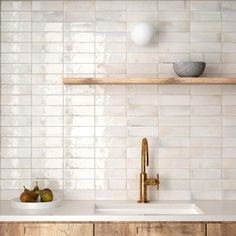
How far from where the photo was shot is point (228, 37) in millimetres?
3652

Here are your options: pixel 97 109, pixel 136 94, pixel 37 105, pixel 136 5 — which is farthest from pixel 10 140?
pixel 136 5

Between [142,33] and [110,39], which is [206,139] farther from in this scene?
[110,39]

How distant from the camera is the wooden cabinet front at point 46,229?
309 cm

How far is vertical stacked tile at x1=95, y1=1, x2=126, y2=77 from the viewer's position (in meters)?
3.65

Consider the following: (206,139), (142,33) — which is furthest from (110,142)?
(142,33)

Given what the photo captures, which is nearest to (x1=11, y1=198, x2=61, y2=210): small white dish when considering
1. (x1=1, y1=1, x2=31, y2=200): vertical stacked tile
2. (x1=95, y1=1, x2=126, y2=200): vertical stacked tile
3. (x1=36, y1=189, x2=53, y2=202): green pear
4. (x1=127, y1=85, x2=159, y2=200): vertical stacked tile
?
(x1=36, y1=189, x2=53, y2=202): green pear

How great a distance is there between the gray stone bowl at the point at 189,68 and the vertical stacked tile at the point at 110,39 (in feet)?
1.34

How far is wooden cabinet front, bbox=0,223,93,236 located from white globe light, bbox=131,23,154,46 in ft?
4.22

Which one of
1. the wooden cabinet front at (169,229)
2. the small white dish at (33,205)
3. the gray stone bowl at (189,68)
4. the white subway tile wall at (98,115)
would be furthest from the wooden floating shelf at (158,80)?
the wooden cabinet front at (169,229)

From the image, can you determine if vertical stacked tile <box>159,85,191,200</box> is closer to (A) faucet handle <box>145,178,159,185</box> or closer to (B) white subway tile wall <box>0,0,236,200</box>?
(B) white subway tile wall <box>0,0,236,200</box>

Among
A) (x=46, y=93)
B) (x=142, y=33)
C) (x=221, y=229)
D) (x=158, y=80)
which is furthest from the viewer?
(x=46, y=93)

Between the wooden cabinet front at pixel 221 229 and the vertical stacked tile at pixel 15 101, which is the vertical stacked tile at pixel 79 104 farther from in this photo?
the wooden cabinet front at pixel 221 229

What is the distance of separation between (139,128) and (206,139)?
18.6 inches

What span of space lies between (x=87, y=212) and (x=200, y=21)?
1.54 meters
